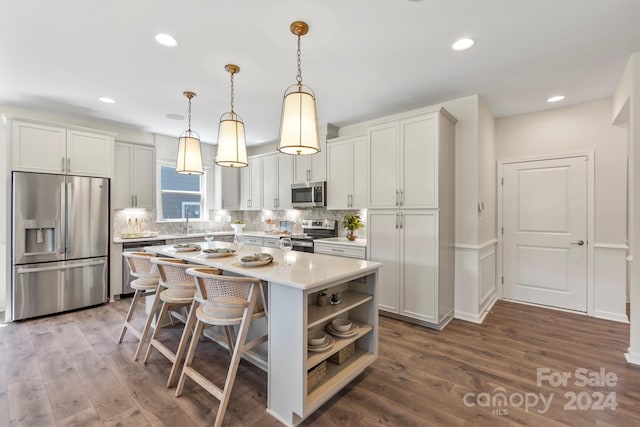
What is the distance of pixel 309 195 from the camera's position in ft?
15.8

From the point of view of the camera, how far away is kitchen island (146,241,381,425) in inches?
69.3

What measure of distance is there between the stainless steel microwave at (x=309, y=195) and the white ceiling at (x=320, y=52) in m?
1.32

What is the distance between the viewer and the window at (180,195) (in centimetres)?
545

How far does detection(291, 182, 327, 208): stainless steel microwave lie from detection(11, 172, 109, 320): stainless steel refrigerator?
2.79 meters

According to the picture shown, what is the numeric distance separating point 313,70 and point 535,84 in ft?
7.95

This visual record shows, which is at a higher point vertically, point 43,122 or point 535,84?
point 535,84

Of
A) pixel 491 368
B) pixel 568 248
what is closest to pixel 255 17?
pixel 491 368

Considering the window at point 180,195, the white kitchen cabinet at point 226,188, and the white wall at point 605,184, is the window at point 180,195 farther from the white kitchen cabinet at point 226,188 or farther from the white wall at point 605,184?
the white wall at point 605,184

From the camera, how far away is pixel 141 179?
4.95 m

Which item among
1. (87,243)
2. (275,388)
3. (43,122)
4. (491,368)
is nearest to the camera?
(275,388)

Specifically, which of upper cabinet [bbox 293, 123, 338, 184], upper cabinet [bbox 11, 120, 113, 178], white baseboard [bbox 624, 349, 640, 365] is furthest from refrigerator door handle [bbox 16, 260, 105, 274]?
white baseboard [bbox 624, 349, 640, 365]

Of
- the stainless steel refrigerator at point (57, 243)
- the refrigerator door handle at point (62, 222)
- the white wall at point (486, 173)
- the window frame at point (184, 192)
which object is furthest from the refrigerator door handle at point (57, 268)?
the white wall at point (486, 173)

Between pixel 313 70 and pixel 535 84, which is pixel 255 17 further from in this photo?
pixel 535 84

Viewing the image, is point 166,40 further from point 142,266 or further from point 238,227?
point 238,227
